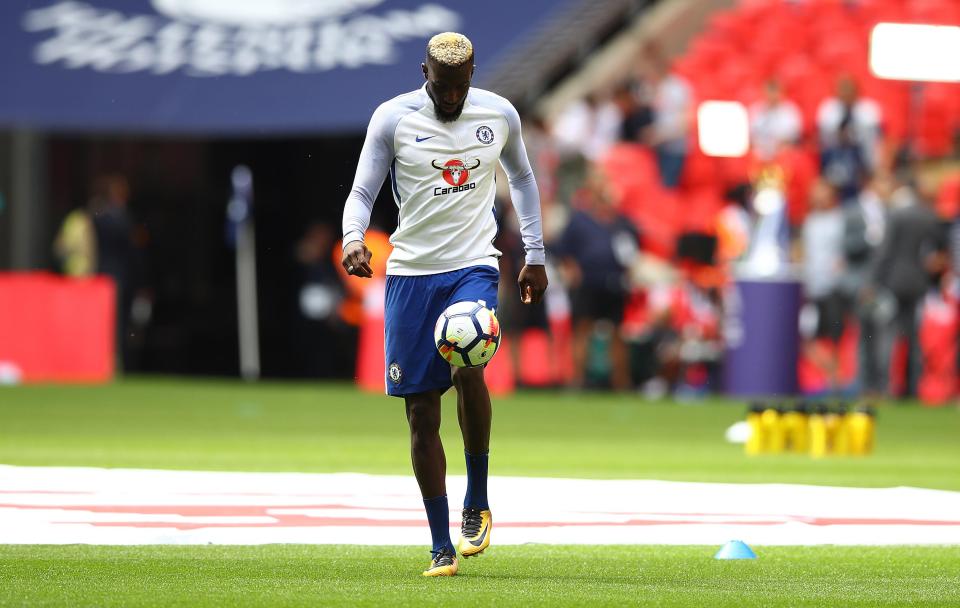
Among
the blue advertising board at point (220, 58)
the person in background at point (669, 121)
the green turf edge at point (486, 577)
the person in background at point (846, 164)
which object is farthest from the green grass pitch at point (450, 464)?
the person in background at point (669, 121)

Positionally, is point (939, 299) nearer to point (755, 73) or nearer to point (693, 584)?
point (755, 73)

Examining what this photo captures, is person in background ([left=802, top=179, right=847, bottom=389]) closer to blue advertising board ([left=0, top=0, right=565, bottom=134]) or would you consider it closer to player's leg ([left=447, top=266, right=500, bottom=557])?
blue advertising board ([left=0, top=0, right=565, bottom=134])

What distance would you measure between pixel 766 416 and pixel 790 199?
12263mm

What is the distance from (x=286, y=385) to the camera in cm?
2691

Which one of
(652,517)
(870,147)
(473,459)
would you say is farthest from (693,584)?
(870,147)

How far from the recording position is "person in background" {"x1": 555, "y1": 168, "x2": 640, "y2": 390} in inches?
942

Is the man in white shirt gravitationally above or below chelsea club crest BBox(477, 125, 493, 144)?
below

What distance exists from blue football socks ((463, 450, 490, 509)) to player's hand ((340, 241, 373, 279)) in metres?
0.94

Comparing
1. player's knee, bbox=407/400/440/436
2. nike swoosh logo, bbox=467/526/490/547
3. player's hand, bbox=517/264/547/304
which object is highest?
player's hand, bbox=517/264/547/304

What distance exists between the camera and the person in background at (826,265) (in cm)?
2288

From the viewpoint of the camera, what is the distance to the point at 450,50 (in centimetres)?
771

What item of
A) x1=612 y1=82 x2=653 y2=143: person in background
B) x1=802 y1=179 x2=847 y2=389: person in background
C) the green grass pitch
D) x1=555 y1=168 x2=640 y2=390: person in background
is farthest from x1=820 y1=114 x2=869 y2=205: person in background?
x1=612 y1=82 x2=653 y2=143: person in background

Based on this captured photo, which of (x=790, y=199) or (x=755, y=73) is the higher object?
(x=755, y=73)

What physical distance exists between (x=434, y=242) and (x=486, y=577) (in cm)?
142
